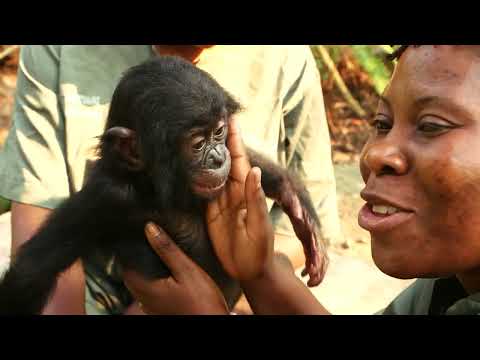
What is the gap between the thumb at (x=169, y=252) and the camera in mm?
1964

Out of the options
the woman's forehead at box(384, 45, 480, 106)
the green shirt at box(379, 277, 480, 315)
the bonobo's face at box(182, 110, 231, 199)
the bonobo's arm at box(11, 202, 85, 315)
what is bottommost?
A: the bonobo's arm at box(11, 202, 85, 315)

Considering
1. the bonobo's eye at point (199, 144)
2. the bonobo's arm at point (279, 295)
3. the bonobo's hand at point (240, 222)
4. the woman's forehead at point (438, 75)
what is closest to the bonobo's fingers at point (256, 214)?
the bonobo's hand at point (240, 222)

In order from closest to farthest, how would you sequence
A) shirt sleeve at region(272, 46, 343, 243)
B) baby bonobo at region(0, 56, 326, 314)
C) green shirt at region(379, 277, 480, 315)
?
green shirt at region(379, 277, 480, 315), baby bonobo at region(0, 56, 326, 314), shirt sleeve at region(272, 46, 343, 243)

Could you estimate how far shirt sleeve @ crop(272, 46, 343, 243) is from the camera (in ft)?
7.92

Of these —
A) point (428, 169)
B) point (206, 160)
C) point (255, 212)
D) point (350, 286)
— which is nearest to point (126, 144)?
point (206, 160)

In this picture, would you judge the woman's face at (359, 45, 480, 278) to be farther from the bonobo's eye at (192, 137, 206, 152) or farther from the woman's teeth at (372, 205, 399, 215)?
the bonobo's eye at (192, 137, 206, 152)

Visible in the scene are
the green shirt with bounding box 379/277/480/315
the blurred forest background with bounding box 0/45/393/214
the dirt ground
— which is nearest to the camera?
the green shirt with bounding box 379/277/480/315

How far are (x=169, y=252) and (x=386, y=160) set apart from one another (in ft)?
3.41

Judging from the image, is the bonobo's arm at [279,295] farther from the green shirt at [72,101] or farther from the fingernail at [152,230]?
the green shirt at [72,101]

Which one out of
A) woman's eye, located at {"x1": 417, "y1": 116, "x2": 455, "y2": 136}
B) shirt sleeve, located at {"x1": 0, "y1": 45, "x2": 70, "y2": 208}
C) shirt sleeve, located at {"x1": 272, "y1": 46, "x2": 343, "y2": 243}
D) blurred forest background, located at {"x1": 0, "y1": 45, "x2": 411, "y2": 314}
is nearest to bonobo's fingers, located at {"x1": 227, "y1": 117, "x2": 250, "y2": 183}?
shirt sleeve, located at {"x1": 272, "y1": 46, "x2": 343, "y2": 243}

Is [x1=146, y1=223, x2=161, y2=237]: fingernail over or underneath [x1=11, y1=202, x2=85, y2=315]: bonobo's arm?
over

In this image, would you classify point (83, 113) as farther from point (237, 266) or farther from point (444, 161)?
point (444, 161)

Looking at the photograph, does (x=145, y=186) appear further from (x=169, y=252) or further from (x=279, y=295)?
(x=279, y=295)

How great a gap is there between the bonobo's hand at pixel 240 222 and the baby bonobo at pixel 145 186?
58 millimetres
